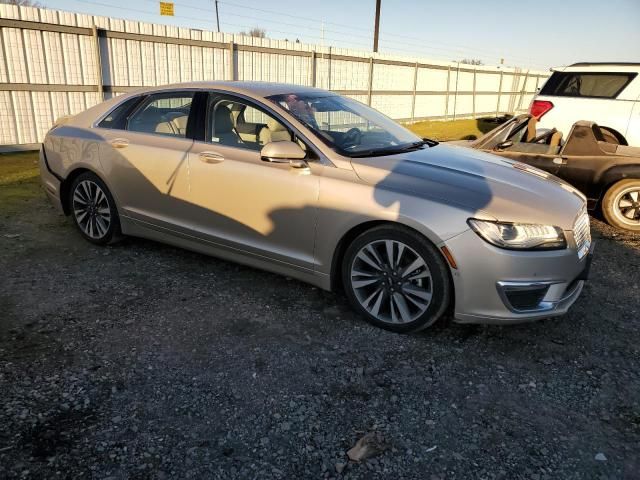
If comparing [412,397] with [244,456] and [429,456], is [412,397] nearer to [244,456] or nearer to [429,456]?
[429,456]

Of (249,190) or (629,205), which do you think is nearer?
(249,190)

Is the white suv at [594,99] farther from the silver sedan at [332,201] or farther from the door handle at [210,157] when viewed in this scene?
the door handle at [210,157]

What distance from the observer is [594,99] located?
793cm

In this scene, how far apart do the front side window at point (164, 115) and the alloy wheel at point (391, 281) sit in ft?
6.54

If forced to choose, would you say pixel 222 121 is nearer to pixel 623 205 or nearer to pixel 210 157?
pixel 210 157

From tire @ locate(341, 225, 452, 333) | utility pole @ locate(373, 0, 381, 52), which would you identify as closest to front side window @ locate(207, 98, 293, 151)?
tire @ locate(341, 225, 452, 333)

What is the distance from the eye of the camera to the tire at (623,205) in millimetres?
5922

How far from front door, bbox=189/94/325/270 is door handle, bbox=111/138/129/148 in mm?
821

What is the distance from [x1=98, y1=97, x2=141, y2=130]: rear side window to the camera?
A: 4.61 meters

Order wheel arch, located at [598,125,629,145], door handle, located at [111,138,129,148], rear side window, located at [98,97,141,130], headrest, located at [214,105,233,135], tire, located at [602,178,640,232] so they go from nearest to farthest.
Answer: headrest, located at [214,105,233,135] < door handle, located at [111,138,129,148] < rear side window, located at [98,97,141,130] < tire, located at [602,178,640,232] < wheel arch, located at [598,125,629,145]

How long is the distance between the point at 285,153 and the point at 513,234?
160 cm

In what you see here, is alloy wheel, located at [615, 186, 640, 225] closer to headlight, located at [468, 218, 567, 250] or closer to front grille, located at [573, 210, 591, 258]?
front grille, located at [573, 210, 591, 258]

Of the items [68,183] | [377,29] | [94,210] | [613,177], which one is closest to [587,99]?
[613,177]

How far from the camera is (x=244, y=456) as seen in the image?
2.25 metres
